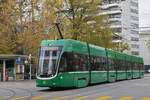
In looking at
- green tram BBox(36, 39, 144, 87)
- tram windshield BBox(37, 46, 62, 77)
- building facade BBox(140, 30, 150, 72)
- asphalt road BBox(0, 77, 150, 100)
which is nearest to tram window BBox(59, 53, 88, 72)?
green tram BBox(36, 39, 144, 87)

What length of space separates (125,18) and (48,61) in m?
73.6

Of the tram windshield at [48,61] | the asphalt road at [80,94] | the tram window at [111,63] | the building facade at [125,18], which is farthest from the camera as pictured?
the building facade at [125,18]

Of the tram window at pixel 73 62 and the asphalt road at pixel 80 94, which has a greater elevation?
the tram window at pixel 73 62

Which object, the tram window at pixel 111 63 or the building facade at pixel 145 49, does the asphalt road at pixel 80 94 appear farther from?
the building facade at pixel 145 49

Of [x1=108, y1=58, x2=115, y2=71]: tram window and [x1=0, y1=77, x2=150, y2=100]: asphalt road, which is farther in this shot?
[x1=108, y1=58, x2=115, y2=71]: tram window

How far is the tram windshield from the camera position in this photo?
A: 17.8 metres

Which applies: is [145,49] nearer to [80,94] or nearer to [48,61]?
[48,61]

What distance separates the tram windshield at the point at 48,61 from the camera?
1782 cm

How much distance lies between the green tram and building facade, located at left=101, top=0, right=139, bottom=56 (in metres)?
56.5

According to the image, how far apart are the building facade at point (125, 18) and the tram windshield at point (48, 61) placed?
2461 inches

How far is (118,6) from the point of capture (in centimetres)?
8356

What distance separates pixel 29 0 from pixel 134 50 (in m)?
61.1

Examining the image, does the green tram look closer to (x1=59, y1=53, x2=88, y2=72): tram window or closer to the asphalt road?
(x1=59, y1=53, x2=88, y2=72): tram window

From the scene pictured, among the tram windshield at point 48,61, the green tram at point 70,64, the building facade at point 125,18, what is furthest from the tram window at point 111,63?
the building facade at point 125,18
